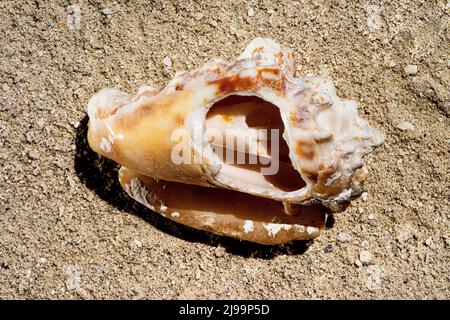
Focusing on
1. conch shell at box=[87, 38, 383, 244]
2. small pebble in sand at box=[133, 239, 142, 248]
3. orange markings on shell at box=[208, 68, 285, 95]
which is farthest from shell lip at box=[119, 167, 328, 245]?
orange markings on shell at box=[208, 68, 285, 95]

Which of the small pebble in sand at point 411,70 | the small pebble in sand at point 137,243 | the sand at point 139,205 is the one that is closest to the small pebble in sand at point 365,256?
the sand at point 139,205

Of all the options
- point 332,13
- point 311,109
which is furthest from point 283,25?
point 311,109

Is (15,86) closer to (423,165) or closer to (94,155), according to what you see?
(94,155)

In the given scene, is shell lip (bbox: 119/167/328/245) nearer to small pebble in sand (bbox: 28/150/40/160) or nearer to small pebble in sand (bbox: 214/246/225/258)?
small pebble in sand (bbox: 214/246/225/258)

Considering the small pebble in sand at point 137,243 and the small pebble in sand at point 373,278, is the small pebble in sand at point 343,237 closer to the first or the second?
Answer: the small pebble in sand at point 373,278

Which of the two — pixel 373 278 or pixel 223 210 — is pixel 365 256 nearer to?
pixel 373 278

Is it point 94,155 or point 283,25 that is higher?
point 283,25

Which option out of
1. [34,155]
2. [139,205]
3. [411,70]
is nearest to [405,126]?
[411,70]
